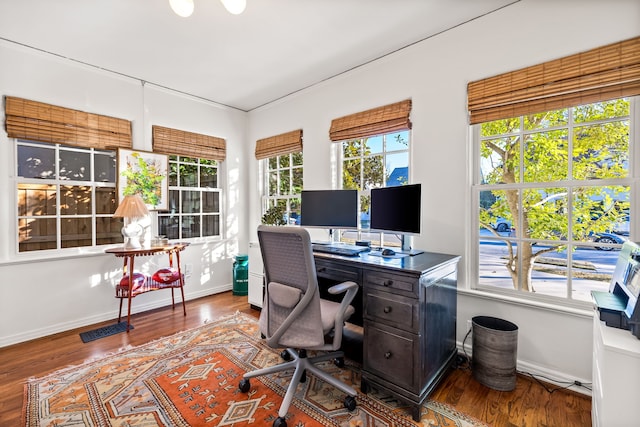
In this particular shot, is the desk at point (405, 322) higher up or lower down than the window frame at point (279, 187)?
lower down

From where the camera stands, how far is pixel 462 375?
2.12 metres

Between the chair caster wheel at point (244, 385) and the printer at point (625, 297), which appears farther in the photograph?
the chair caster wheel at point (244, 385)

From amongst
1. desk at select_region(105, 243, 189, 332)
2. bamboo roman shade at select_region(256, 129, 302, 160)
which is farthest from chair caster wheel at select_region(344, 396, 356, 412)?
bamboo roman shade at select_region(256, 129, 302, 160)

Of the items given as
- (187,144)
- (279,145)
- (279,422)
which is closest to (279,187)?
(279,145)

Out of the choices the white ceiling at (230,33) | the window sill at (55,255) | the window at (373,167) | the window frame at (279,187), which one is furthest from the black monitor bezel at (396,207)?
the window sill at (55,255)

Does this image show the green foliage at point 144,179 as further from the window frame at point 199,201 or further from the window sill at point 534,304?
the window sill at point 534,304

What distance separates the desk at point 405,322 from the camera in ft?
5.54

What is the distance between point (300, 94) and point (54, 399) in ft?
11.7

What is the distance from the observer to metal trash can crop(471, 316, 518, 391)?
1.89 meters

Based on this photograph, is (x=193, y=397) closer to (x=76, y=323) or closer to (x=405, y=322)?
(x=405, y=322)

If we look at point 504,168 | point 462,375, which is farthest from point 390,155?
point 462,375

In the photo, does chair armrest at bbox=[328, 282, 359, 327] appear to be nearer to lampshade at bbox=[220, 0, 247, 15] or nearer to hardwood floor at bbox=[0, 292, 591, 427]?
hardwood floor at bbox=[0, 292, 591, 427]

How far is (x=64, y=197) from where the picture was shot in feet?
9.81

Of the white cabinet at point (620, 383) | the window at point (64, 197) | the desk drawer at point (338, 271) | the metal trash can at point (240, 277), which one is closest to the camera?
the white cabinet at point (620, 383)
